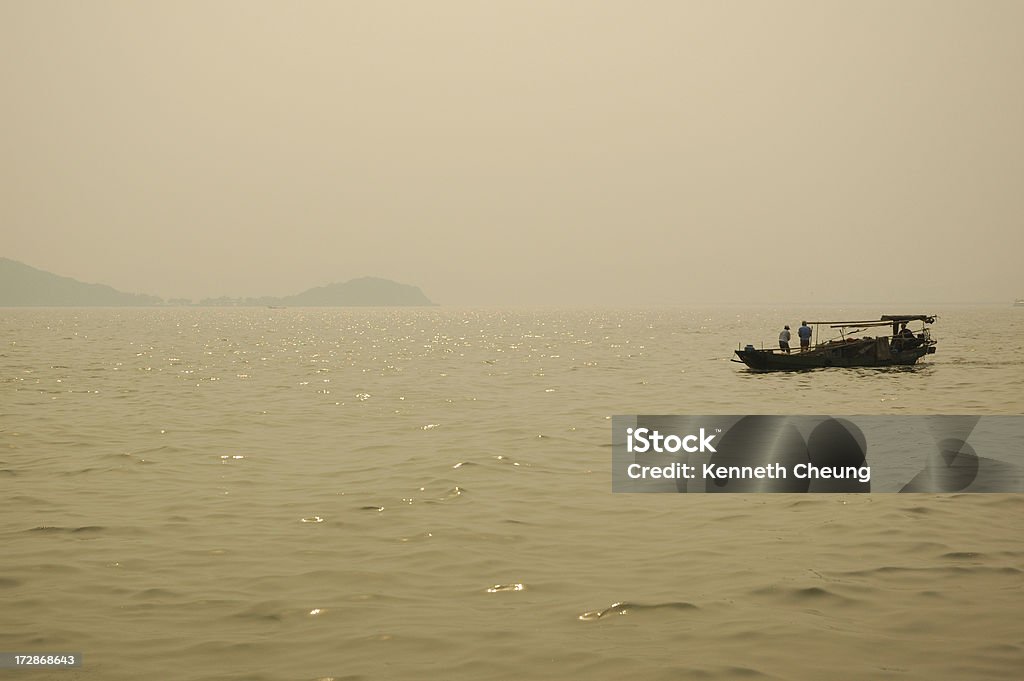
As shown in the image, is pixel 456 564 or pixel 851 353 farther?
pixel 851 353

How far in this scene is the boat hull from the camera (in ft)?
152

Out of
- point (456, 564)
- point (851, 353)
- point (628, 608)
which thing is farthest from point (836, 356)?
point (628, 608)

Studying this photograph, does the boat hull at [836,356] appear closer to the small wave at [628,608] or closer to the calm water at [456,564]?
the calm water at [456,564]

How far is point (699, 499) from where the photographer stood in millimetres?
15281

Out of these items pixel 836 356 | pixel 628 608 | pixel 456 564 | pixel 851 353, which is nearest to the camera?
pixel 628 608

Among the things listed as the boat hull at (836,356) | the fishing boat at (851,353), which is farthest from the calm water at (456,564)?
the fishing boat at (851,353)

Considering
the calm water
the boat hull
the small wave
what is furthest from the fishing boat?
the small wave

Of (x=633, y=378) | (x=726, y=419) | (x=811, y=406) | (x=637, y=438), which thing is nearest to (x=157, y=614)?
(x=637, y=438)

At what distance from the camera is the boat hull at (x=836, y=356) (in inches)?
1821

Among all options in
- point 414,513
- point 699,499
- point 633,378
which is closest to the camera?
point 414,513

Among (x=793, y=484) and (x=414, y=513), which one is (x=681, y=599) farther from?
(x=793, y=484)

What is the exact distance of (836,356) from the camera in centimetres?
4794

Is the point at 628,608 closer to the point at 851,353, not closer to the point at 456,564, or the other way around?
the point at 456,564

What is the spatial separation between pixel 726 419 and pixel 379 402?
41.5ft
